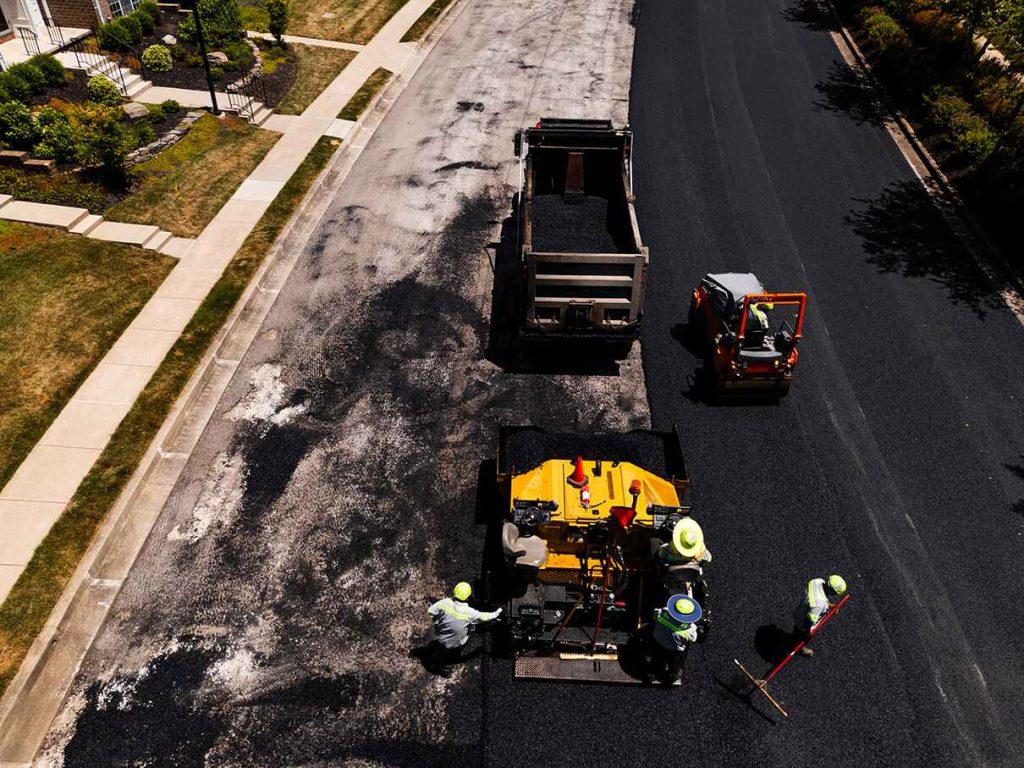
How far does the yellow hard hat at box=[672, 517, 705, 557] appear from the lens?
880cm

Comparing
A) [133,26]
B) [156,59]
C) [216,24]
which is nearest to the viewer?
[156,59]

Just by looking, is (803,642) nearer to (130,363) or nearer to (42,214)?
(130,363)

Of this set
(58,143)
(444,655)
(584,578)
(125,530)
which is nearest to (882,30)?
(584,578)

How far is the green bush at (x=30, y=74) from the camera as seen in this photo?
21.1m

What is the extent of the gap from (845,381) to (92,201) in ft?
60.0

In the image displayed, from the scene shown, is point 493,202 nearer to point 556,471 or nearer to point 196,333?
point 196,333

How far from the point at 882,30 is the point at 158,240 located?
27.2 metres

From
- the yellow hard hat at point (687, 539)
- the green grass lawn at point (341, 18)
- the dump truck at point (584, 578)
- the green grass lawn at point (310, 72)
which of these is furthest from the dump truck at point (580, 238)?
the green grass lawn at point (341, 18)

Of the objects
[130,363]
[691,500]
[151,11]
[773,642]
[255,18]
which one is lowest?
[773,642]

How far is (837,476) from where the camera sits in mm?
12422

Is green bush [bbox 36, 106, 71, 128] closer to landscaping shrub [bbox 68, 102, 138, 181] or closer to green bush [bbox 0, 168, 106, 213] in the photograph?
landscaping shrub [bbox 68, 102, 138, 181]

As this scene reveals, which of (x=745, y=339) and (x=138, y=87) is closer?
(x=745, y=339)

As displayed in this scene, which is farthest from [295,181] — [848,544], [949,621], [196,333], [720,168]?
[949,621]

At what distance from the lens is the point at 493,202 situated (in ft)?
64.5
